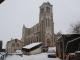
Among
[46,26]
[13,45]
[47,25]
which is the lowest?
[13,45]

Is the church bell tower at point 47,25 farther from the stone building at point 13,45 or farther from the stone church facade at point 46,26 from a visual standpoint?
the stone building at point 13,45

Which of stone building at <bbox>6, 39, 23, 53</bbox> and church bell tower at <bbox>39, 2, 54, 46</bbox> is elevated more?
church bell tower at <bbox>39, 2, 54, 46</bbox>

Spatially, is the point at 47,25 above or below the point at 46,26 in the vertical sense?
above

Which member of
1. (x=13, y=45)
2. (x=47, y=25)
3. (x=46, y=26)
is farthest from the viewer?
(x=13, y=45)

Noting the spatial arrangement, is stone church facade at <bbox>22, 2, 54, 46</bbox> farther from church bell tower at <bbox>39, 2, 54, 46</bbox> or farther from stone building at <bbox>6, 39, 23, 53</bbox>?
stone building at <bbox>6, 39, 23, 53</bbox>

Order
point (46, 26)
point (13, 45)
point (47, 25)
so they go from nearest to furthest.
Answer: point (46, 26), point (47, 25), point (13, 45)

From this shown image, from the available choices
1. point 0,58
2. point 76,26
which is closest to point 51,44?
point 76,26

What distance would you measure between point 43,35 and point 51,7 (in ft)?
40.8

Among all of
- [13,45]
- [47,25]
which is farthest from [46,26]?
[13,45]

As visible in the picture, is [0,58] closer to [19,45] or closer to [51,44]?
[51,44]

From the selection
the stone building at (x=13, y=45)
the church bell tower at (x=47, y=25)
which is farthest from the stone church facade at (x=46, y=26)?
the stone building at (x=13, y=45)

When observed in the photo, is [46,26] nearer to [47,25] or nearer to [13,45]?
[47,25]

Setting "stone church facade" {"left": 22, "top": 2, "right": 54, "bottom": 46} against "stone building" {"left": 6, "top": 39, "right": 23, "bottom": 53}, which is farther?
"stone building" {"left": 6, "top": 39, "right": 23, "bottom": 53}

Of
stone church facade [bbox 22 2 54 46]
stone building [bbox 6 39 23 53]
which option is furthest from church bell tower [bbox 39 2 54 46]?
stone building [bbox 6 39 23 53]
